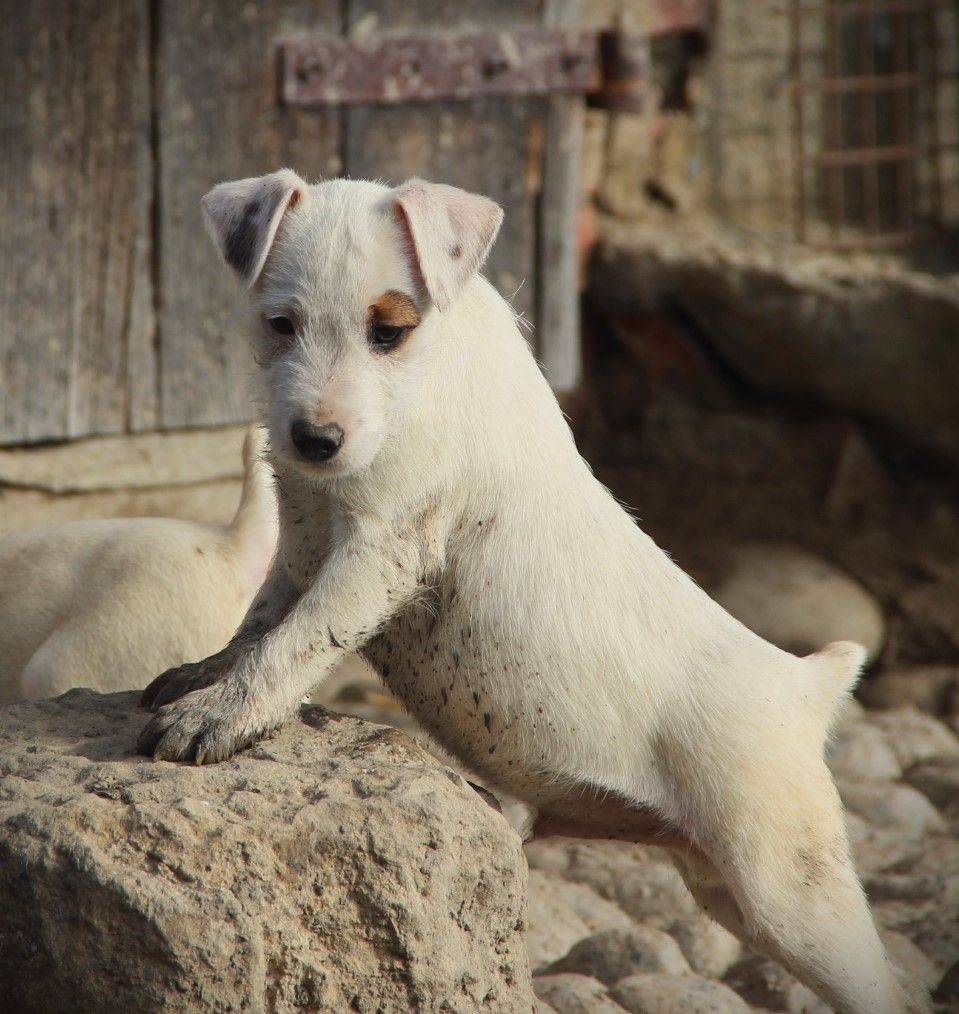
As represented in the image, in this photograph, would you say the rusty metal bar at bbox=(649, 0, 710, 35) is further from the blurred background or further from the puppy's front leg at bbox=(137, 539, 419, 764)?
the puppy's front leg at bbox=(137, 539, 419, 764)

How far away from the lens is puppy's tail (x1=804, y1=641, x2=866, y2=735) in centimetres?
373

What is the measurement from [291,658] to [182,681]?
44 centimetres

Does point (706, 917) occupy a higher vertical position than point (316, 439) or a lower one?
lower

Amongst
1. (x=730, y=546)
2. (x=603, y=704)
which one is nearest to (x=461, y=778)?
(x=603, y=704)

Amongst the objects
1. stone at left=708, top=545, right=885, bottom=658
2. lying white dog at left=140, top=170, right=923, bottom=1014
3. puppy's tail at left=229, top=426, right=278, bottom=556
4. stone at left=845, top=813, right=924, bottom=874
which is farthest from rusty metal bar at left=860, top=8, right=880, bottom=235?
lying white dog at left=140, top=170, right=923, bottom=1014

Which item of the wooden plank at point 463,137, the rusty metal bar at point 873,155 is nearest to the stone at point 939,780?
the wooden plank at point 463,137

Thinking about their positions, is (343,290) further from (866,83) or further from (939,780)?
(866,83)

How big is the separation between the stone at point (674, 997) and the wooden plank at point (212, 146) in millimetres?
3140

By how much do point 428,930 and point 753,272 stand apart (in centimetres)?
517

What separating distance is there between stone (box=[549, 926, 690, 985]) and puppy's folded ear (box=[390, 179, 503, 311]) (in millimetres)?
2208

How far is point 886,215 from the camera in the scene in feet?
26.2

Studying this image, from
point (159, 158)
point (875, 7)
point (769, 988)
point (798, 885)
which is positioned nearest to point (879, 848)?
point (769, 988)

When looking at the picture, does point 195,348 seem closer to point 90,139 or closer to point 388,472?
point 90,139

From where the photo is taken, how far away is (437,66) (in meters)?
6.27
